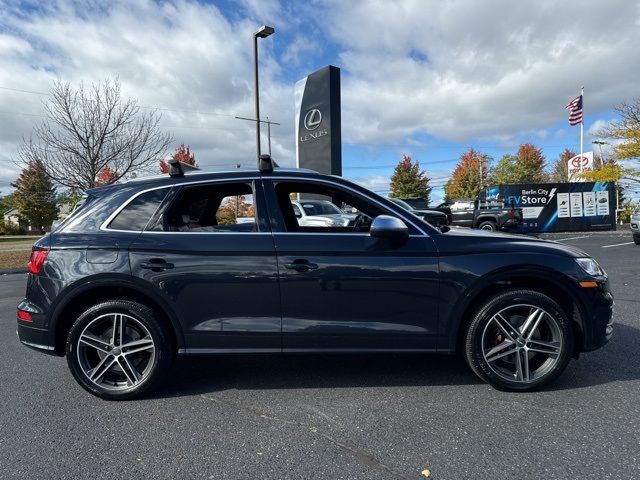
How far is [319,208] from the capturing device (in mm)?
10914

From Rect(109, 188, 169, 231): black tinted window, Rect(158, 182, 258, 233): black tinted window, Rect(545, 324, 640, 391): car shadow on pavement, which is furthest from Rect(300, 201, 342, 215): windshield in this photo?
Rect(545, 324, 640, 391): car shadow on pavement

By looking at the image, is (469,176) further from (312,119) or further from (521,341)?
(521,341)

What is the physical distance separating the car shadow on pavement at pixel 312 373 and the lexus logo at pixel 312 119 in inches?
614

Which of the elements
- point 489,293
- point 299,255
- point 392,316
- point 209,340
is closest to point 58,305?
point 209,340

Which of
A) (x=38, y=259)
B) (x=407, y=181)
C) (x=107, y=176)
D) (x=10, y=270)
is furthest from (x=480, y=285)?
(x=407, y=181)

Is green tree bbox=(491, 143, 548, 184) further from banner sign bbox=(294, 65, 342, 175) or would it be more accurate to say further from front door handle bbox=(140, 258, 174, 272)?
front door handle bbox=(140, 258, 174, 272)

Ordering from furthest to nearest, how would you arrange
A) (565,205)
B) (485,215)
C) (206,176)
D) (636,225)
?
(565,205) < (485,215) < (636,225) < (206,176)

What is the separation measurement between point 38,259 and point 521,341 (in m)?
3.80

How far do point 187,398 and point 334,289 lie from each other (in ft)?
4.72

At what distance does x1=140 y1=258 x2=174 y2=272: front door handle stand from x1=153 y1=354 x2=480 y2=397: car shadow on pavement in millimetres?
914

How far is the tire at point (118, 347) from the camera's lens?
330 centimetres

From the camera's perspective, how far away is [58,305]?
3309 mm

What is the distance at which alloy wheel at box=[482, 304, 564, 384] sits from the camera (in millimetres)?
3285

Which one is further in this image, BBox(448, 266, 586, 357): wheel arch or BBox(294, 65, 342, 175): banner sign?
BBox(294, 65, 342, 175): banner sign
